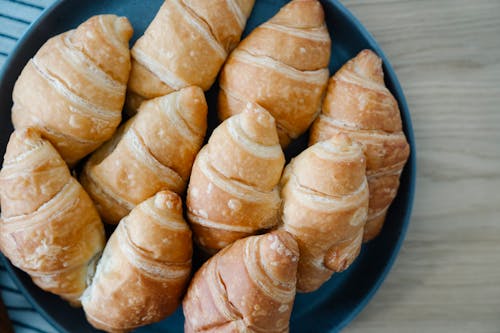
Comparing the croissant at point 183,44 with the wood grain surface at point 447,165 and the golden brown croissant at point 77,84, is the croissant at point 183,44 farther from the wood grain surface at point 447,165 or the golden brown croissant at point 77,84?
the wood grain surface at point 447,165

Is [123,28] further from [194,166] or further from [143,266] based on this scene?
[143,266]

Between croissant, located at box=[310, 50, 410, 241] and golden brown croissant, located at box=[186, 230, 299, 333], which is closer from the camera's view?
golden brown croissant, located at box=[186, 230, 299, 333]

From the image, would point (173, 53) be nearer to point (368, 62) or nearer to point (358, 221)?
point (368, 62)

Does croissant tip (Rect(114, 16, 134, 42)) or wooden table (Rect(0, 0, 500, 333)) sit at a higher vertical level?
croissant tip (Rect(114, 16, 134, 42))

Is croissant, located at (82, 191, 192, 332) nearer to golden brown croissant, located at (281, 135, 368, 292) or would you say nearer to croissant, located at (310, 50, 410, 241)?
golden brown croissant, located at (281, 135, 368, 292)

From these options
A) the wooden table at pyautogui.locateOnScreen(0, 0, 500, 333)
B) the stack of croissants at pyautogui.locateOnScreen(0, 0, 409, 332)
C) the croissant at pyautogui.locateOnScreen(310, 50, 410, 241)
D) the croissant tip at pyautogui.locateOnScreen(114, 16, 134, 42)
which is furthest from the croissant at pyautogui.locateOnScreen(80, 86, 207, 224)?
the wooden table at pyautogui.locateOnScreen(0, 0, 500, 333)

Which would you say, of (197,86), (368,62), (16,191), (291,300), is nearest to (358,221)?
(291,300)

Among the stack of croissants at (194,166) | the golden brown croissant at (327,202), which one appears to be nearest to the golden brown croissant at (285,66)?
the stack of croissants at (194,166)

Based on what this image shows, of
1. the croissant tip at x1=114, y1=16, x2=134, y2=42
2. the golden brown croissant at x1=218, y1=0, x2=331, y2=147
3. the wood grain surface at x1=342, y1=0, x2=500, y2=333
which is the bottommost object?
the wood grain surface at x1=342, y1=0, x2=500, y2=333
